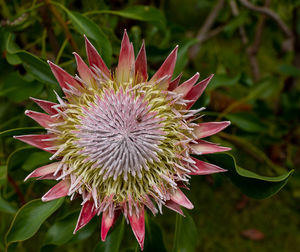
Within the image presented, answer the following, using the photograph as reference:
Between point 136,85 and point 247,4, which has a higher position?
point 247,4

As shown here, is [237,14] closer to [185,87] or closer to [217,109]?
[217,109]

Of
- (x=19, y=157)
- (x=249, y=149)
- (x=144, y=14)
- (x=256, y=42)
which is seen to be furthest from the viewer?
(x=256, y=42)

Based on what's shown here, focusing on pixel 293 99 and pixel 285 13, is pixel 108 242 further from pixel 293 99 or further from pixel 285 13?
pixel 285 13

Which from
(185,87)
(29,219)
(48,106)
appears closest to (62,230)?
(29,219)

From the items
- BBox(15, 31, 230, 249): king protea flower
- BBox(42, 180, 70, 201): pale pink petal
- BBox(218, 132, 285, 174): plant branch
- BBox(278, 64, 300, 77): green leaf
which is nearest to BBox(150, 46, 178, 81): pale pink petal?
BBox(15, 31, 230, 249): king protea flower

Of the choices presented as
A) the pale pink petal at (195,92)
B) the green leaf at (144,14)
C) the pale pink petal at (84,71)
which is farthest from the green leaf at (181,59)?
the pale pink petal at (84,71)

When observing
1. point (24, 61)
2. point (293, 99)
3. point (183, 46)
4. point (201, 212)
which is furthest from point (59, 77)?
point (201, 212)
